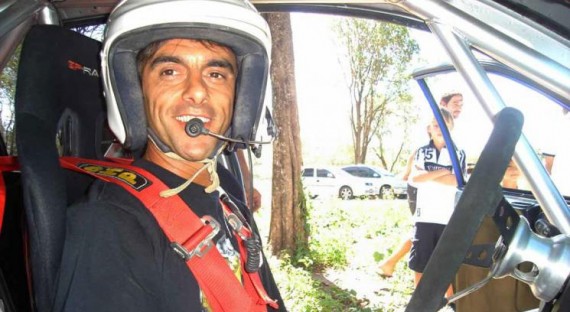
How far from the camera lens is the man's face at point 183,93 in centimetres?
133

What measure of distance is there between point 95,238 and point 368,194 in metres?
16.8

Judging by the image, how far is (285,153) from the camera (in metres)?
5.43

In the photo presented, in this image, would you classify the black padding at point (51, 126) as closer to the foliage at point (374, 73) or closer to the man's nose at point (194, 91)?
the man's nose at point (194, 91)

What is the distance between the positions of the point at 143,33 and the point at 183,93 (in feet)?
0.71

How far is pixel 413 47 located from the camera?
18.7 meters

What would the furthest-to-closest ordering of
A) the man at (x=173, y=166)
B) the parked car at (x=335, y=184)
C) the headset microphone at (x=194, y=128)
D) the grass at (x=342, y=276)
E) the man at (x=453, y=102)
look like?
1. the parked car at (x=335, y=184)
2. the grass at (x=342, y=276)
3. the man at (x=453, y=102)
4. the headset microphone at (x=194, y=128)
5. the man at (x=173, y=166)

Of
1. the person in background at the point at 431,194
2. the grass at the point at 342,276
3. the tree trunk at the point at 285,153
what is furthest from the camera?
the tree trunk at the point at 285,153

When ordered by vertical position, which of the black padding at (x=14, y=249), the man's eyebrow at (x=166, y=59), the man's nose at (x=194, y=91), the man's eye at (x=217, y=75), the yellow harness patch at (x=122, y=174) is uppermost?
the man's eye at (x=217, y=75)

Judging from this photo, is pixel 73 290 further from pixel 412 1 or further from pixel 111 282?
pixel 412 1

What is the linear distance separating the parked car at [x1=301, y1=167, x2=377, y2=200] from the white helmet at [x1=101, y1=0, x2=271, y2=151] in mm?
15371

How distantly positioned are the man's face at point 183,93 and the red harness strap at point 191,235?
198 mm

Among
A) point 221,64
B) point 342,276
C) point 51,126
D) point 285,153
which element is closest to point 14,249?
point 51,126

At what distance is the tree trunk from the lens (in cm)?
533

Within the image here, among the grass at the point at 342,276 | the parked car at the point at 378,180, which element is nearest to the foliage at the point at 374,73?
the parked car at the point at 378,180
